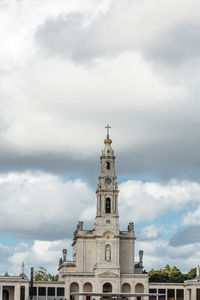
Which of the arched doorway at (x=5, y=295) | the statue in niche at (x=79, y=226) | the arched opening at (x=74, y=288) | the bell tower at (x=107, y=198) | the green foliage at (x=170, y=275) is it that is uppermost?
the bell tower at (x=107, y=198)

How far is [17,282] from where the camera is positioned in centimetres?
13362

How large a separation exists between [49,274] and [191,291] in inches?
2100

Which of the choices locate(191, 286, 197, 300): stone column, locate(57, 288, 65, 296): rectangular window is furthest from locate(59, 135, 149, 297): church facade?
locate(191, 286, 197, 300): stone column

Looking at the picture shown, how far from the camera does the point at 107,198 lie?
13725 cm

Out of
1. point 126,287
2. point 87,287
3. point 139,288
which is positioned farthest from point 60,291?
point 139,288

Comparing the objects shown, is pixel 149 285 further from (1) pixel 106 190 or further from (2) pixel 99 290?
(1) pixel 106 190

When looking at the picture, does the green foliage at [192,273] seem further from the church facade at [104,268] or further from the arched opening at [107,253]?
the arched opening at [107,253]

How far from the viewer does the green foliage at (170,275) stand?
16975 cm

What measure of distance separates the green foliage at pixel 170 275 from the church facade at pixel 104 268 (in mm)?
31155

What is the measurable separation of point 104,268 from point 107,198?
492 inches

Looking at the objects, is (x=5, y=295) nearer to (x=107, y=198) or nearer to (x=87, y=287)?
(x=87, y=287)

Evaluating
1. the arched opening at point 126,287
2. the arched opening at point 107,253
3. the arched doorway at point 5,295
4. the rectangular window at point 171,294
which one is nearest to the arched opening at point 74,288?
the arched opening at point 107,253

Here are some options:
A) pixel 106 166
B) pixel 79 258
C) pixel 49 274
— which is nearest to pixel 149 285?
pixel 79 258

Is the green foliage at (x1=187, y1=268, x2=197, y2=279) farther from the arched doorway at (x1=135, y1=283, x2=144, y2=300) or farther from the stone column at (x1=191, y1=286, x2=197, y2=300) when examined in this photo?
the arched doorway at (x1=135, y1=283, x2=144, y2=300)
